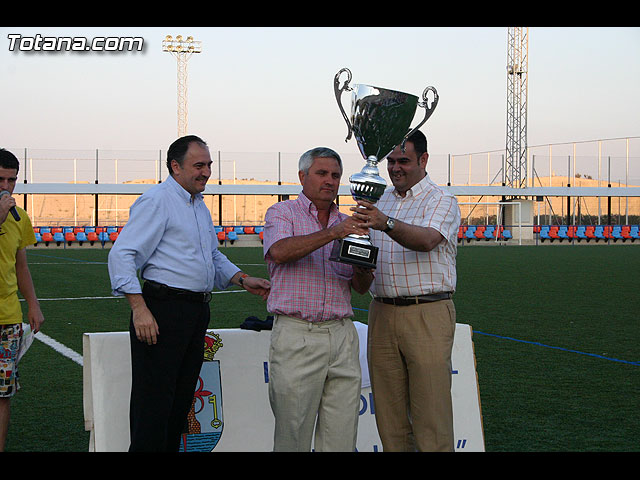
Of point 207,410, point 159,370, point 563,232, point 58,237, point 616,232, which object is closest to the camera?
point 159,370

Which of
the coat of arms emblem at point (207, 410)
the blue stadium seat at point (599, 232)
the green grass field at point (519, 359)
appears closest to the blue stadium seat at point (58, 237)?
the green grass field at point (519, 359)

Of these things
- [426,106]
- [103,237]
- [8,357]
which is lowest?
[8,357]

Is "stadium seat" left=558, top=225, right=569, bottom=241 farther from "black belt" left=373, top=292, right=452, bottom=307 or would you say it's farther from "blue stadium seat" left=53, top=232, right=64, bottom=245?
"black belt" left=373, top=292, right=452, bottom=307

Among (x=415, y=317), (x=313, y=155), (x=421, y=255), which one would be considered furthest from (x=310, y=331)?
(x=313, y=155)

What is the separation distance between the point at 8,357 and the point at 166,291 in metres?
1.17

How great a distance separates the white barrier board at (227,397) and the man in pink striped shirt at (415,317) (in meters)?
0.74

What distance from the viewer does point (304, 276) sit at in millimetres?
3727

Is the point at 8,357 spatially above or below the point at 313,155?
below

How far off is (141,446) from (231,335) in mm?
1066

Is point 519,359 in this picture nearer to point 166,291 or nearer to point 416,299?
point 416,299

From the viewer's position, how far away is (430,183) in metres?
4.11

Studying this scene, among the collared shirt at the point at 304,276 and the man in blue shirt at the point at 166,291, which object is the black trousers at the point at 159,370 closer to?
the man in blue shirt at the point at 166,291
